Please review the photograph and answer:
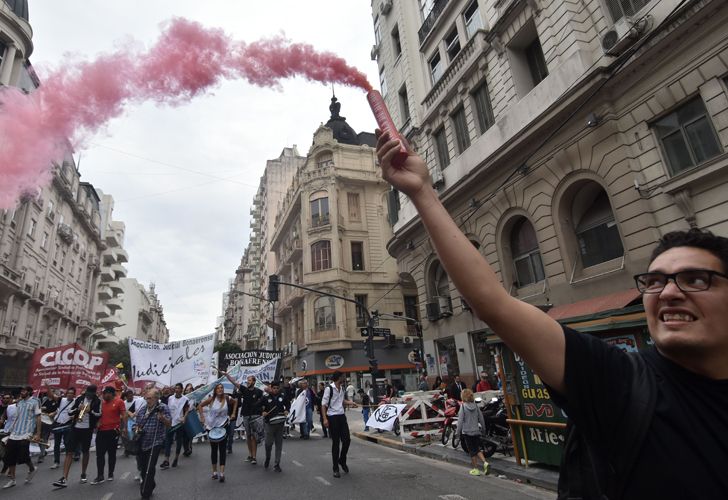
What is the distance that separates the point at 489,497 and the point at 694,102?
1021cm

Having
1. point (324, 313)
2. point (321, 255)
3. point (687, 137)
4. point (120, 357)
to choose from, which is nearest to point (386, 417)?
point (687, 137)

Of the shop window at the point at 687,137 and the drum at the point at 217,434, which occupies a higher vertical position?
the shop window at the point at 687,137

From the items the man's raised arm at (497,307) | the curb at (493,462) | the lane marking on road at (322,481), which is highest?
the man's raised arm at (497,307)

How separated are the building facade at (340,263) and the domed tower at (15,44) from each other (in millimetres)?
20847

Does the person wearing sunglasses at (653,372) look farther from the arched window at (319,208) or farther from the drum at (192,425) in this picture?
the arched window at (319,208)

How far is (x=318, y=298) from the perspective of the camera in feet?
120

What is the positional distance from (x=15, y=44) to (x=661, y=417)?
31256 mm

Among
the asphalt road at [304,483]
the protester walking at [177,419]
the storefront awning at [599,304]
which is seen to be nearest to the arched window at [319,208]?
the protester walking at [177,419]

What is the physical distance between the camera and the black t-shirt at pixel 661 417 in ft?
3.95

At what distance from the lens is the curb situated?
775 centimetres

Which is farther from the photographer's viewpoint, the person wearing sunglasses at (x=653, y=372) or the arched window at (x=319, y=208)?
the arched window at (x=319, y=208)

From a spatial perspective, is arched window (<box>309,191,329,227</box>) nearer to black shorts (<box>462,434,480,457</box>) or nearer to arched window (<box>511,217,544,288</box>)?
arched window (<box>511,217,544,288</box>)

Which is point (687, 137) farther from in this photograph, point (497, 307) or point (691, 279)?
point (497, 307)

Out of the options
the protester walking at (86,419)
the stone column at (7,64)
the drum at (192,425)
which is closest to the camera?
the protester walking at (86,419)
